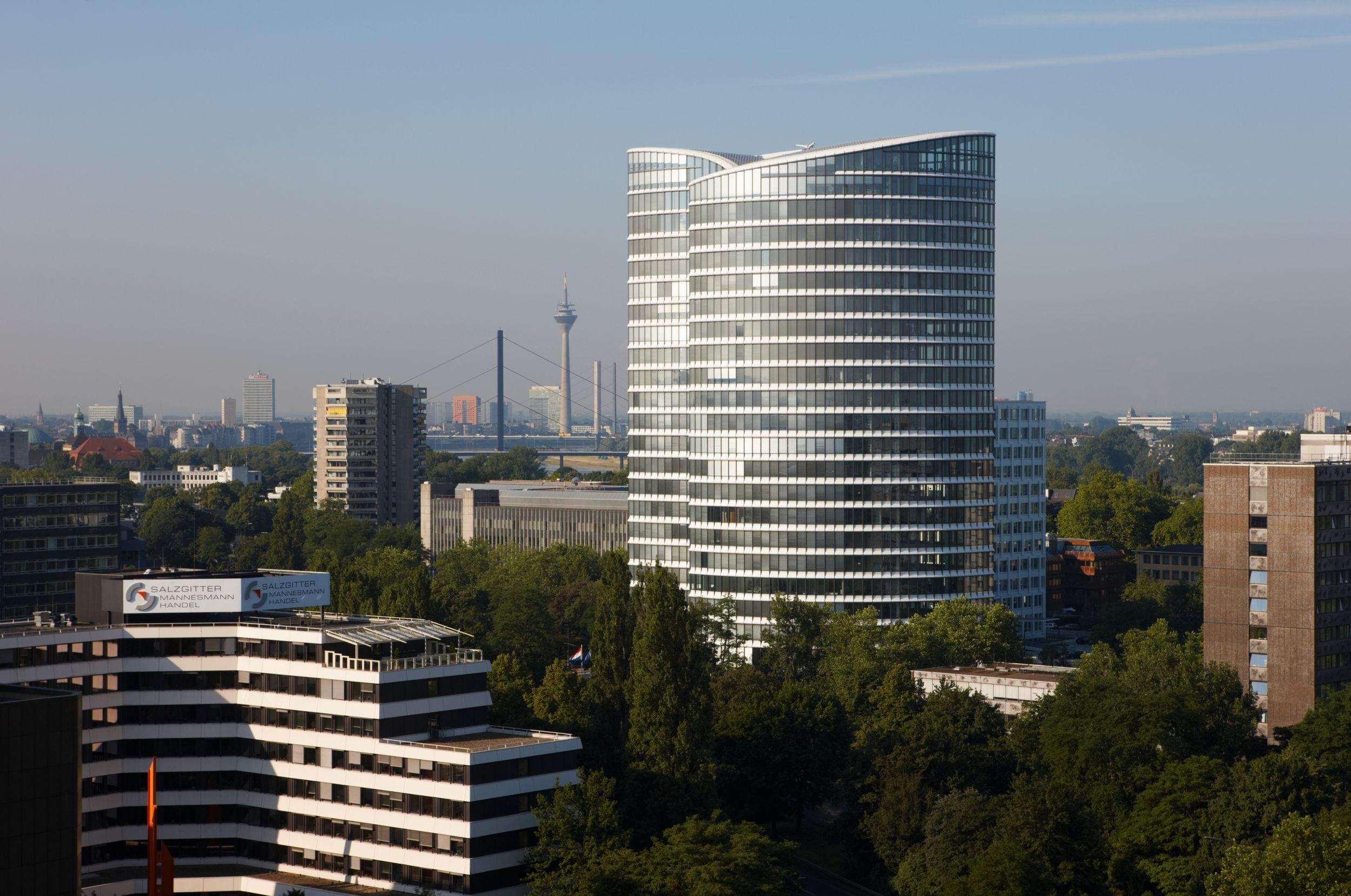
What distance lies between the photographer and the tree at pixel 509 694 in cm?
13375

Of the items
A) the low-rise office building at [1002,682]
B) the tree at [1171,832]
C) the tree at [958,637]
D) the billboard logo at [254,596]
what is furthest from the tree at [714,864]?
the tree at [958,637]

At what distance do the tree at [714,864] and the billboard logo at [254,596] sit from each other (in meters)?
36.9

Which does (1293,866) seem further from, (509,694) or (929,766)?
(509,694)

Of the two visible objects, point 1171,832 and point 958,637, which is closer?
point 1171,832

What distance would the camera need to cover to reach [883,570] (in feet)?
630

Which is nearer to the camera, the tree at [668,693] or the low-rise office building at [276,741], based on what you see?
the low-rise office building at [276,741]

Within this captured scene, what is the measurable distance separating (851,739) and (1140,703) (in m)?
25.5

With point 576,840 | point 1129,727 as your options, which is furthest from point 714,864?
point 1129,727

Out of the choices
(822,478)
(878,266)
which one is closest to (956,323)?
(878,266)

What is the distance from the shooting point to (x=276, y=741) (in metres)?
117

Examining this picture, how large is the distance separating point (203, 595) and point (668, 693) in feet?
115

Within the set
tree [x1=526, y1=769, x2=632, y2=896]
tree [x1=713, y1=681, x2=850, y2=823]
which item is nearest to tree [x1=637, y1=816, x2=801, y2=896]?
tree [x1=526, y1=769, x2=632, y2=896]

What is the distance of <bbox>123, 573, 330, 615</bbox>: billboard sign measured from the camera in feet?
398

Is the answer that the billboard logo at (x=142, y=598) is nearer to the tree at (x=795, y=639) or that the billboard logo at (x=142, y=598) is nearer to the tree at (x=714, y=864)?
the tree at (x=714, y=864)
